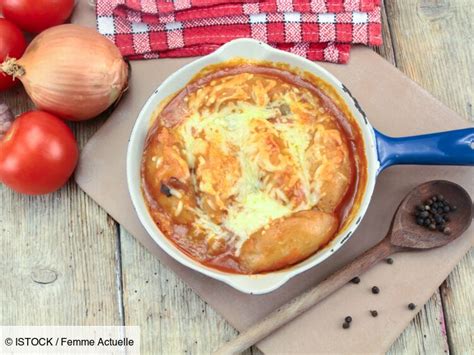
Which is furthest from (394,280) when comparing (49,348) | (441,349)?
(49,348)

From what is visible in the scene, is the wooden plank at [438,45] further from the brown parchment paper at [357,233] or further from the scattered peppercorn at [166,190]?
the scattered peppercorn at [166,190]

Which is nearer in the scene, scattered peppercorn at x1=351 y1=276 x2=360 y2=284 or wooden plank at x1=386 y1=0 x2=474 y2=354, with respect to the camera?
scattered peppercorn at x1=351 y1=276 x2=360 y2=284

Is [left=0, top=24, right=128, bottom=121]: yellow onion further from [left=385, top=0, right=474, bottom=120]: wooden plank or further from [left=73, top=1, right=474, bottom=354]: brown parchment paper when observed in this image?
[left=385, top=0, right=474, bottom=120]: wooden plank

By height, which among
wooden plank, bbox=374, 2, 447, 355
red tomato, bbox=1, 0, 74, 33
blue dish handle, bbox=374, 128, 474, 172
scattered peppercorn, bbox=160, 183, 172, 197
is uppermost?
red tomato, bbox=1, 0, 74, 33

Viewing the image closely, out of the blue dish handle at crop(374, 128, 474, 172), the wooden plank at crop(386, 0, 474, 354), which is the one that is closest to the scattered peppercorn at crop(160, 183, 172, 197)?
the blue dish handle at crop(374, 128, 474, 172)

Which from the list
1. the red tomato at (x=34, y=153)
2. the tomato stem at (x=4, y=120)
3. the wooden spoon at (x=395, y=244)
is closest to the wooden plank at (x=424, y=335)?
the wooden spoon at (x=395, y=244)

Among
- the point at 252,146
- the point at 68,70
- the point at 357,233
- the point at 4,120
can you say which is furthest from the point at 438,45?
the point at 4,120

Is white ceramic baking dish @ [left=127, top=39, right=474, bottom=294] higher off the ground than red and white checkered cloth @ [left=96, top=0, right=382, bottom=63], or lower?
lower

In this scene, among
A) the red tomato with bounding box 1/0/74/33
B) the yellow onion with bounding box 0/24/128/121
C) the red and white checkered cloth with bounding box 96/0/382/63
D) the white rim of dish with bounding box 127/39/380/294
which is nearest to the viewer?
the white rim of dish with bounding box 127/39/380/294
